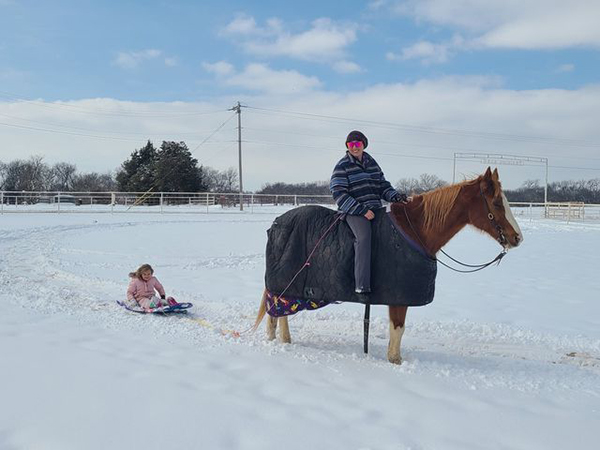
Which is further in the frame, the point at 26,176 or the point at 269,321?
the point at 26,176

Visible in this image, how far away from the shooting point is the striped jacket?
4020 mm

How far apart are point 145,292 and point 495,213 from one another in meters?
4.19

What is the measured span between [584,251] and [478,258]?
3.98 metres

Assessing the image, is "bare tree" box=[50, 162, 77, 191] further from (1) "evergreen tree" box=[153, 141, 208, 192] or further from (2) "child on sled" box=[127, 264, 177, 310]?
(2) "child on sled" box=[127, 264, 177, 310]

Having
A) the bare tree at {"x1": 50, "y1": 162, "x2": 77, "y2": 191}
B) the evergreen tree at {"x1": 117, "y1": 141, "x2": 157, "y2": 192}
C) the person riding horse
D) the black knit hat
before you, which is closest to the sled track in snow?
the person riding horse

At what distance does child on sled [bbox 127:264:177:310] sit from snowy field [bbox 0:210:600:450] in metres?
0.29

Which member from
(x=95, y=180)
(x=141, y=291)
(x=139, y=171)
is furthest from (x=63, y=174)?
(x=141, y=291)

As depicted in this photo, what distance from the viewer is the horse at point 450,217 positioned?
379cm

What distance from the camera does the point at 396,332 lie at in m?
3.94

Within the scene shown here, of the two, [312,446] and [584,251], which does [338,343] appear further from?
[584,251]

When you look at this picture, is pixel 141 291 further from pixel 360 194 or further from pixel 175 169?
pixel 175 169

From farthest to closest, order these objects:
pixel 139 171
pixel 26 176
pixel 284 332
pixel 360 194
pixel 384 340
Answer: pixel 26 176, pixel 139 171, pixel 384 340, pixel 284 332, pixel 360 194

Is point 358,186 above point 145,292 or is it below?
above

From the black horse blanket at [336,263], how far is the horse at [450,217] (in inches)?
6.3
